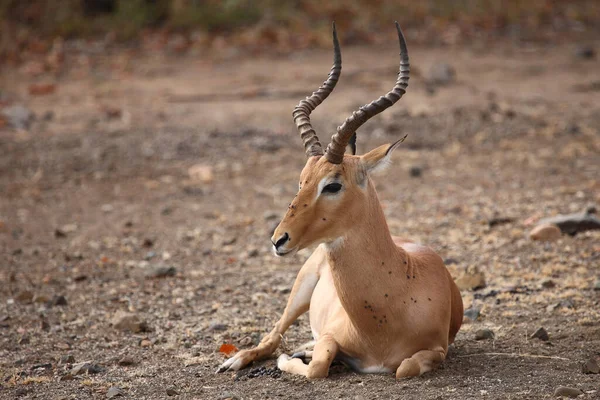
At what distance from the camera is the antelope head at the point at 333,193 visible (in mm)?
5512

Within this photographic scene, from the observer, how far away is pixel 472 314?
23.5 ft

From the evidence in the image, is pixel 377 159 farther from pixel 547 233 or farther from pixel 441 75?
pixel 441 75

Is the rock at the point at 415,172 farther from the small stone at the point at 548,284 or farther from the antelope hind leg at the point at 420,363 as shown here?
the antelope hind leg at the point at 420,363

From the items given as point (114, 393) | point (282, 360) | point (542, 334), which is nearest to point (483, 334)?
point (542, 334)

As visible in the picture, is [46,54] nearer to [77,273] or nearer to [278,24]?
[278,24]

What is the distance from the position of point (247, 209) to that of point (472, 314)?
178 inches

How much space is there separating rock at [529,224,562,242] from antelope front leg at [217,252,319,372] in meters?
2.82

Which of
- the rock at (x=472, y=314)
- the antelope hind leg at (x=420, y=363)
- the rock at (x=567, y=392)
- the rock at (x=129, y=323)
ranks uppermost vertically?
the rock at (x=567, y=392)

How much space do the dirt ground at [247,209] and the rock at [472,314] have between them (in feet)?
0.17

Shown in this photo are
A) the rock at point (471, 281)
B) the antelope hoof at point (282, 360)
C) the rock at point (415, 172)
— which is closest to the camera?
the antelope hoof at point (282, 360)

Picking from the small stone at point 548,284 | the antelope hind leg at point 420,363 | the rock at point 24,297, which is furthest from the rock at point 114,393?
the small stone at point 548,284

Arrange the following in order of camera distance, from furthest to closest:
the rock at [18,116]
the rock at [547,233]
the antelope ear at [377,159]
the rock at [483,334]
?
the rock at [18,116] < the rock at [547,233] < the rock at [483,334] < the antelope ear at [377,159]

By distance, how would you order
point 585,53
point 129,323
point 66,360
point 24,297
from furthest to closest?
point 585,53, point 24,297, point 129,323, point 66,360

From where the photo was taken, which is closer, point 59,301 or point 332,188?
point 332,188
